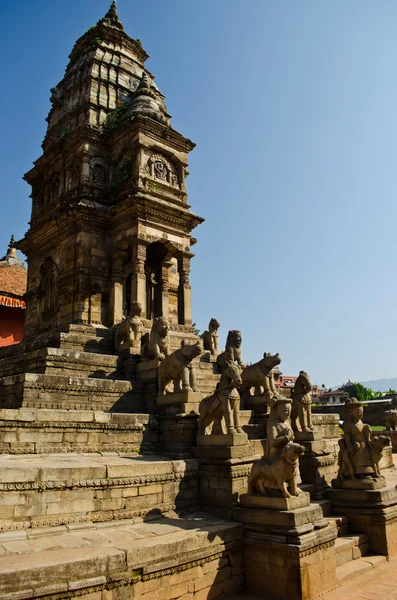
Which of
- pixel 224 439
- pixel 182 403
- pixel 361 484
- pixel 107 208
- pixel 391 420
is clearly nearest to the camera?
pixel 224 439

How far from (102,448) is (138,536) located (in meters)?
2.80

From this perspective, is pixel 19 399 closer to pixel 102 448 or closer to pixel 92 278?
pixel 102 448

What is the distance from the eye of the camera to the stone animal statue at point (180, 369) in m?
10.4

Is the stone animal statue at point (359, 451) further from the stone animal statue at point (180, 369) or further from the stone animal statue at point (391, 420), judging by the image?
the stone animal statue at point (391, 420)

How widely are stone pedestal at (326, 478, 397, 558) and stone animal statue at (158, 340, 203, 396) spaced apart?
11.9 ft

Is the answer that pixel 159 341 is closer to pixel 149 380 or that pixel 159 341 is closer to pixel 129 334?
pixel 149 380

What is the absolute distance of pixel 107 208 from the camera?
19328 mm

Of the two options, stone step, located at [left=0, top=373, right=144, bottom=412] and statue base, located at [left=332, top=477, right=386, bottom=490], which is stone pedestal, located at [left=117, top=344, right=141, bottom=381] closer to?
stone step, located at [left=0, top=373, right=144, bottom=412]

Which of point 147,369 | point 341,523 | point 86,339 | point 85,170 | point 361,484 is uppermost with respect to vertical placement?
point 85,170

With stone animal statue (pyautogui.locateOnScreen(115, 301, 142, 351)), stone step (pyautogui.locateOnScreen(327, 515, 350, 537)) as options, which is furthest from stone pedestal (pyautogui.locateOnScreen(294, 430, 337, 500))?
stone animal statue (pyautogui.locateOnScreen(115, 301, 142, 351))

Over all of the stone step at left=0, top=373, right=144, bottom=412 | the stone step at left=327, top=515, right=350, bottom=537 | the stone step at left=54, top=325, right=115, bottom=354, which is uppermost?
the stone step at left=54, top=325, right=115, bottom=354

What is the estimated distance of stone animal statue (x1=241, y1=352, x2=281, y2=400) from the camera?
37.4 ft

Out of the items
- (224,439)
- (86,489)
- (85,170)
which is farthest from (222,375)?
(85,170)

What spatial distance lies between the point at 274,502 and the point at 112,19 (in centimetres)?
2579
